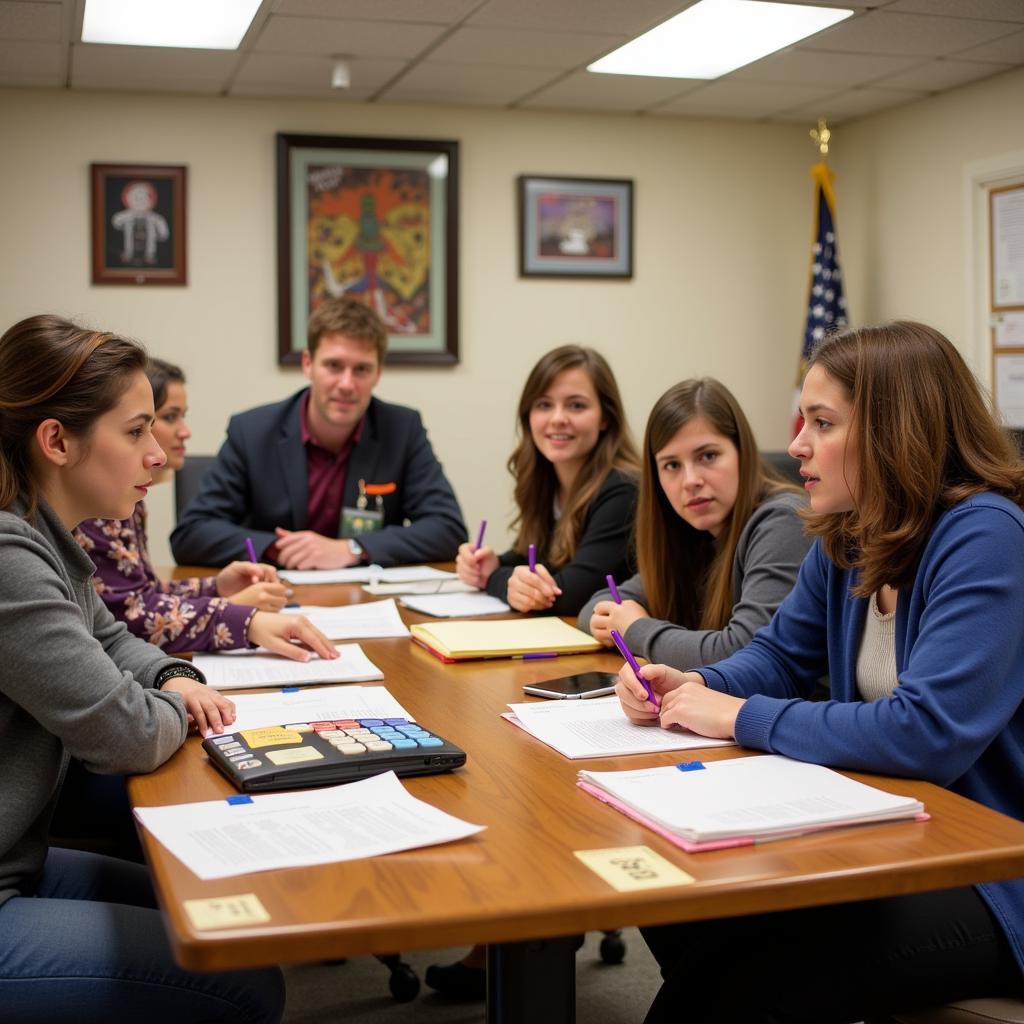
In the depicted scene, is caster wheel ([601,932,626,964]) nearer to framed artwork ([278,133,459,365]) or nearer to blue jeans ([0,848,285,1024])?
blue jeans ([0,848,285,1024])

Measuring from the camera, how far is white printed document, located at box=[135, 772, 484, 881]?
3.78ft

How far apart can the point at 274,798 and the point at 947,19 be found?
382cm

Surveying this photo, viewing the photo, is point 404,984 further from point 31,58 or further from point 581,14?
point 31,58

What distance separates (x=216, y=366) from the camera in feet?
17.5

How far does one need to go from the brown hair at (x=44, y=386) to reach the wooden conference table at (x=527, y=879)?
443mm

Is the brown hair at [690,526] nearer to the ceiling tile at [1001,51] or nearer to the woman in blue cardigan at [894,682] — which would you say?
the woman in blue cardigan at [894,682]

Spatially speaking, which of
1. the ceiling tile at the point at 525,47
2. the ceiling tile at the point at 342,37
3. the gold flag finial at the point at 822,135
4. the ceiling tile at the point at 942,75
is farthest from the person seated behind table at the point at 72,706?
the gold flag finial at the point at 822,135

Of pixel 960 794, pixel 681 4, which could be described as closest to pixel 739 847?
pixel 960 794

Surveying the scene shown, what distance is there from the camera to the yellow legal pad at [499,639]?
2.14 meters

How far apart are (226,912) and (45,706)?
0.49m

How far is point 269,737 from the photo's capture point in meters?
1.50

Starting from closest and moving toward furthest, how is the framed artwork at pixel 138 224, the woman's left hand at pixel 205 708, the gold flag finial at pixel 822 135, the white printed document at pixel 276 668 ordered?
the woman's left hand at pixel 205 708, the white printed document at pixel 276 668, the framed artwork at pixel 138 224, the gold flag finial at pixel 822 135

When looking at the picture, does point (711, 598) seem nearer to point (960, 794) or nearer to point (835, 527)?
point (835, 527)

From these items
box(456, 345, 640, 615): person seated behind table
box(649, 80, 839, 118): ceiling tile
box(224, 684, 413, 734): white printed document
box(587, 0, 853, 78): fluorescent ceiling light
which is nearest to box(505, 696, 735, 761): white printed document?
box(224, 684, 413, 734): white printed document
